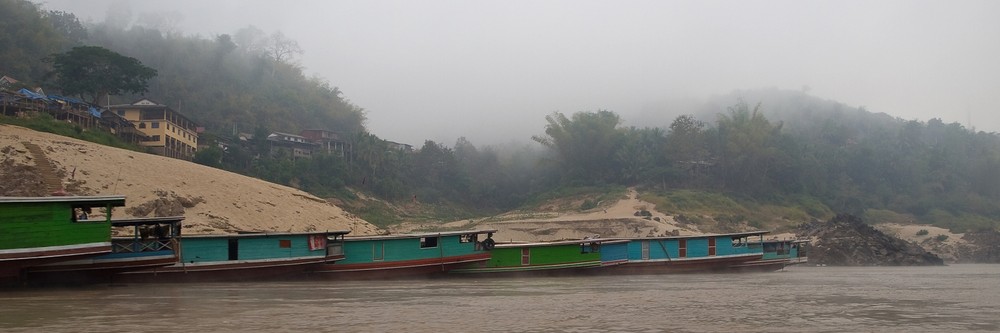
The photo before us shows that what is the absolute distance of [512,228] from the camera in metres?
48.7

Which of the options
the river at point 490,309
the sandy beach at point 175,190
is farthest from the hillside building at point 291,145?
the river at point 490,309

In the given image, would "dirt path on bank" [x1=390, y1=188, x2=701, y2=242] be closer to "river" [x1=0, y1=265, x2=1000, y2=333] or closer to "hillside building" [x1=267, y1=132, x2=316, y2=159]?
"hillside building" [x1=267, y1=132, x2=316, y2=159]

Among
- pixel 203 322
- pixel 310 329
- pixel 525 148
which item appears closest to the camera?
pixel 310 329

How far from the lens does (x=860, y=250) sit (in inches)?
1609

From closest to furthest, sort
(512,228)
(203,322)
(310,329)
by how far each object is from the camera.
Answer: (310,329), (203,322), (512,228)

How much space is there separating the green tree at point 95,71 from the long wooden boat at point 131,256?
1364 inches

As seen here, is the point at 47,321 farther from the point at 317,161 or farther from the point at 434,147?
the point at 434,147

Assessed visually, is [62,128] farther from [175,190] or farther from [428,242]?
[428,242]

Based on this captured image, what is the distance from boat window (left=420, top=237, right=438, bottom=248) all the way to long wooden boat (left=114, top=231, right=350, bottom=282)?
2.83 m

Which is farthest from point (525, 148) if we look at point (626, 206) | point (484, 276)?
point (484, 276)

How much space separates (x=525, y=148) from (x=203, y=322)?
8640 cm

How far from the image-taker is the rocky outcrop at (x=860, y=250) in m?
40.5

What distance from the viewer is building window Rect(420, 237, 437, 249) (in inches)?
993

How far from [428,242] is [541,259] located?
15.5ft
